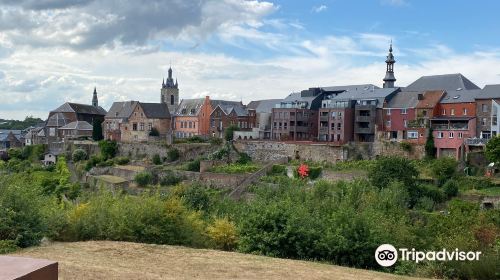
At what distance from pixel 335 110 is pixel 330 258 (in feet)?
118

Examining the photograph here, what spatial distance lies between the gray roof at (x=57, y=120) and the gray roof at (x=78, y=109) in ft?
4.36

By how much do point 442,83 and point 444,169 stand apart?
14.0 meters

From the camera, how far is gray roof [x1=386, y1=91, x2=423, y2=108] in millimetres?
47219

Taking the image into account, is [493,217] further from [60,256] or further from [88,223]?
[60,256]

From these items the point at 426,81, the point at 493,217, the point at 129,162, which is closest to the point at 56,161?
the point at 129,162

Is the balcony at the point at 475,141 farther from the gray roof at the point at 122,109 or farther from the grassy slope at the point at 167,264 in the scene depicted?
the gray roof at the point at 122,109

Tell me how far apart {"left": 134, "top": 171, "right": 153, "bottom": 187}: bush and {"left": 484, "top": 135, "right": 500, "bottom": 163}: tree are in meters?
25.9

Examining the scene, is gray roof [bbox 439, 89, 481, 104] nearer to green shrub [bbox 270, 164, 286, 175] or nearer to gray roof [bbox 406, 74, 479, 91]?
gray roof [bbox 406, 74, 479, 91]

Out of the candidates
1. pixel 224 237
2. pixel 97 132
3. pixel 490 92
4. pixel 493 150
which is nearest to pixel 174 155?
pixel 97 132

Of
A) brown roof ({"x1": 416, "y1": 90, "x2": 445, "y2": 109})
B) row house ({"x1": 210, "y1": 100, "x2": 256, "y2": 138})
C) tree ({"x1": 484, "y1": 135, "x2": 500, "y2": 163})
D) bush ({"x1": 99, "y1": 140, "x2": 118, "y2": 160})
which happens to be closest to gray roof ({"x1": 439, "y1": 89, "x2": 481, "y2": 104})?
brown roof ({"x1": 416, "y1": 90, "x2": 445, "y2": 109})

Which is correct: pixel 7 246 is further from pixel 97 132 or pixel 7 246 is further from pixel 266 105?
pixel 97 132

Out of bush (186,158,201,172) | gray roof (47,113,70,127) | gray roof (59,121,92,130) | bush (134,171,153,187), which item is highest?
gray roof (47,113,70,127)

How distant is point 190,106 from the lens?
65.2m

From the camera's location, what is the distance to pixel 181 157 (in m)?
54.0
